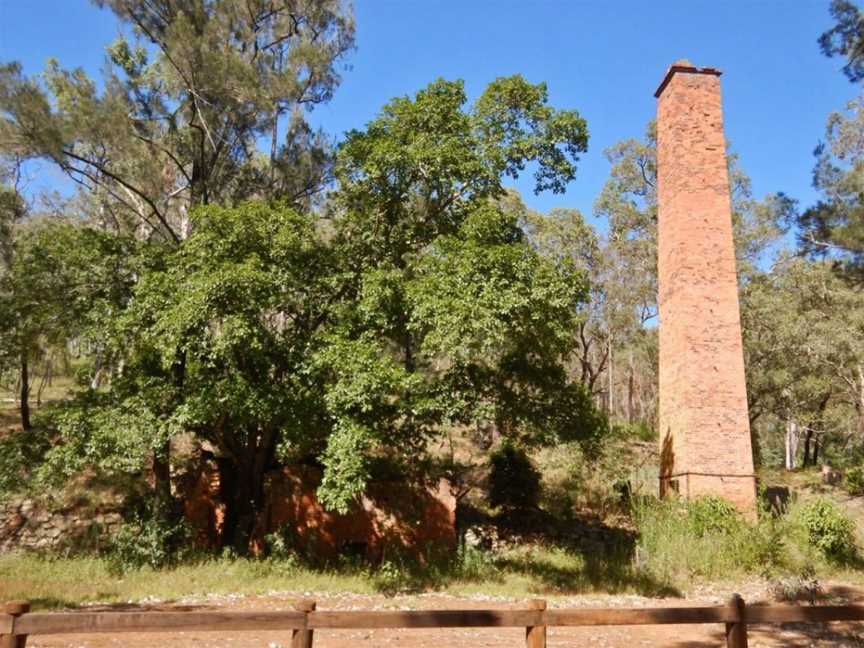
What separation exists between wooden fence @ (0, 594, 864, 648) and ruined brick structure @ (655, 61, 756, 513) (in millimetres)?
10758

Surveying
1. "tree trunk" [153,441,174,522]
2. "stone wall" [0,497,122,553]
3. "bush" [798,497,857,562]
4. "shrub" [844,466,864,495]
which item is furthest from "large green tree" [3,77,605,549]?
"shrub" [844,466,864,495]

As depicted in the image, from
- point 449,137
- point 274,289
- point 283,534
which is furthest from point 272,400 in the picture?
point 449,137

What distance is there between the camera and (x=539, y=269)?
40.0 ft

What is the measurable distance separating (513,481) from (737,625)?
13561mm

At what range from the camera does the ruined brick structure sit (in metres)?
15.1

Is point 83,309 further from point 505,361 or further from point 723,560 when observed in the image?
point 723,560

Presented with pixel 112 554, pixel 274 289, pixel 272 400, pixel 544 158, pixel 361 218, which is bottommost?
pixel 112 554

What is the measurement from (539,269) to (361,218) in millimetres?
4454

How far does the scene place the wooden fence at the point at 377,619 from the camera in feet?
13.6

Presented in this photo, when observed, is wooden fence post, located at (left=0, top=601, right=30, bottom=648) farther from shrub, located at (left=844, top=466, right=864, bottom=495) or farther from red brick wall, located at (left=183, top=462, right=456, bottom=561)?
shrub, located at (left=844, top=466, right=864, bottom=495)

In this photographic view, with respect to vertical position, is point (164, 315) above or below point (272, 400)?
above

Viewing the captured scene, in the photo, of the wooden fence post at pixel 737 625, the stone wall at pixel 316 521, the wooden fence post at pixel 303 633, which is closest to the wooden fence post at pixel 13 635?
the wooden fence post at pixel 303 633

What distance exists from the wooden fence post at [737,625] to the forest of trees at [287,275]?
6852mm

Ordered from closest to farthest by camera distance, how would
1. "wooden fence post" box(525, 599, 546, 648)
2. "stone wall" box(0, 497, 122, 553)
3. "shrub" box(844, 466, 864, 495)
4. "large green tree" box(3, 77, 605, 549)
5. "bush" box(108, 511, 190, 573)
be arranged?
"wooden fence post" box(525, 599, 546, 648)
"large green tree" box(3, 77, 605, 549)
"bush" box(108, 511, 190, 573)
"stone wall" box(0, 497, 122, 553)
"shrub" box(844, 466, 864, 495)
